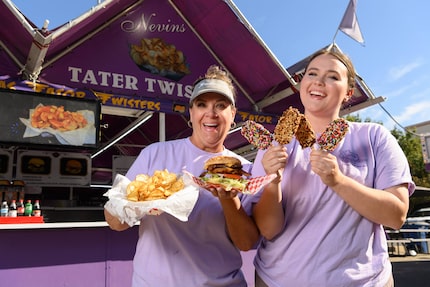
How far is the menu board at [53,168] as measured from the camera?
8.01 m

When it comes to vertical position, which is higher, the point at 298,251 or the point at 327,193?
the point at 327,193

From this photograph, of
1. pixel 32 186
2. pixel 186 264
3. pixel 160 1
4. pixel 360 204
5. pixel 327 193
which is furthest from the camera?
pixel 32 186

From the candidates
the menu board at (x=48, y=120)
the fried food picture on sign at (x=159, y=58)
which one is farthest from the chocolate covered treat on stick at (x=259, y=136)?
the fried food picture on sign at (x=159, y=58)

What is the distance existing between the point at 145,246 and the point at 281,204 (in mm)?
810

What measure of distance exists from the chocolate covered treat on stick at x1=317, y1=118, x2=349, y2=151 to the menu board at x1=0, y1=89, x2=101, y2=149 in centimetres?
492

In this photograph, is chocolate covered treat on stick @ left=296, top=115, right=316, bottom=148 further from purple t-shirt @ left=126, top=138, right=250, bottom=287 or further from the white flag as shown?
the white flag

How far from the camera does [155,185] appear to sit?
6.68 ft

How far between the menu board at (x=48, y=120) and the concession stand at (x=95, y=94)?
0.01 metres

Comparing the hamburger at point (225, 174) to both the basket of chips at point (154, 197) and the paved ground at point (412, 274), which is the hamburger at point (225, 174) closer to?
the basket of chips at point (154, 197)

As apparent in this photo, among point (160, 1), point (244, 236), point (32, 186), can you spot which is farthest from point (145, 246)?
point (32, 186)

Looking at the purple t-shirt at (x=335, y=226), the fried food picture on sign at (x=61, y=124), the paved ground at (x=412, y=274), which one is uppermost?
the fried food picture on sign at (x=61, y=124)

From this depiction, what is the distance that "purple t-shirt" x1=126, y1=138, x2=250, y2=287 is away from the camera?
2.05 meters

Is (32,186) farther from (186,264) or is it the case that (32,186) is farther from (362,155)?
(362,155)

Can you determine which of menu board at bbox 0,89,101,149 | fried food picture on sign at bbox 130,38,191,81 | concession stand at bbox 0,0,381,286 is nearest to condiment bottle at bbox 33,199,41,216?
concession stand at bbox 0,0,381,286
